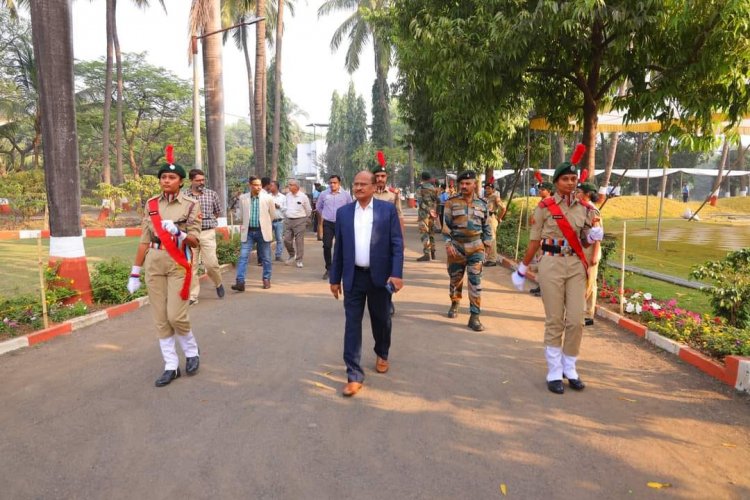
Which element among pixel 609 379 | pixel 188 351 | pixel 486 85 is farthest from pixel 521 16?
pixel 188 351

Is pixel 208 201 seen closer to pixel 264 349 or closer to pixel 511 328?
pixel 264 349

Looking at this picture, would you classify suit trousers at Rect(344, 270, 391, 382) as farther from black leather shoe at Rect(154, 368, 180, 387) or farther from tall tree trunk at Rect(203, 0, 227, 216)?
tall tree trunk at Rect(203, 0, 227, 216)

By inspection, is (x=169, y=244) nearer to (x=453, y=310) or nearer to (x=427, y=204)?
(x=453, y=310)

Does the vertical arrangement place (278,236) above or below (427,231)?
below

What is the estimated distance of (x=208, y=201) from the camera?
8.12 m

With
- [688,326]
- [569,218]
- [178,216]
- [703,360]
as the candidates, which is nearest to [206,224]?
[178,216]

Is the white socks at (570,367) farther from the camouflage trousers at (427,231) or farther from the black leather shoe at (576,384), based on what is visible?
the camouflage trousers at (427,231)

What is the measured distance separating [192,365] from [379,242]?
2.11 metres

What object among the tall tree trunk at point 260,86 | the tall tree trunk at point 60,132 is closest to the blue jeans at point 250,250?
the tall tree trunk at point 60,132

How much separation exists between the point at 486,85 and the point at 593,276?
3935mm

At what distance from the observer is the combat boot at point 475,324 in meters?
6.52

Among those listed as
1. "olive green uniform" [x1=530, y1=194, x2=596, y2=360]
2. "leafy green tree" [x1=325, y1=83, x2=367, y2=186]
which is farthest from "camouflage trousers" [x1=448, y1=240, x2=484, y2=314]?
"leafy green tree" [x1=325, y1=83, x2=367, y2=186]

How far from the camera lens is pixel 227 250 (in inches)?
480

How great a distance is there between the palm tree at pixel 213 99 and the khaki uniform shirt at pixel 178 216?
824 cm
